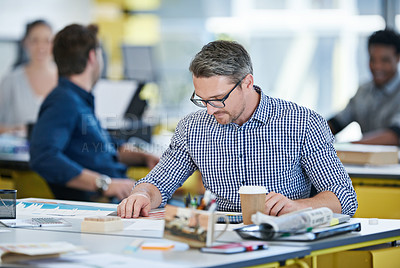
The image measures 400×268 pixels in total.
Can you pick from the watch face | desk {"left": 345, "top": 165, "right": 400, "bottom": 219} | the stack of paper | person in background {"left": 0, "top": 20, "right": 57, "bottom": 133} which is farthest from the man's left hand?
person in background {"left": 0, "top": 20, "right": 57, "bottom": 133}

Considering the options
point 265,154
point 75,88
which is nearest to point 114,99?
point 75,88

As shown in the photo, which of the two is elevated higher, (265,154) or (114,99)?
(114,99)

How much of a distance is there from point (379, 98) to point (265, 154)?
295 centimetres

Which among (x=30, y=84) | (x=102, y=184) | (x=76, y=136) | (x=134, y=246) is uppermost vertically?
(x=30, y=84)

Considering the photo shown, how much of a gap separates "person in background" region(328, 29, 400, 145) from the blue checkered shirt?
7.51 feet

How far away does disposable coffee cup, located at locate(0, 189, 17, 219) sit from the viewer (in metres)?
2.45

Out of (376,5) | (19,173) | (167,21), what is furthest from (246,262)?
(167,21)

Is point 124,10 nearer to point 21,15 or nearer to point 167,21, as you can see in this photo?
point 167,21

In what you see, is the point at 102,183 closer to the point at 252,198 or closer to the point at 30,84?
the point at 252,198

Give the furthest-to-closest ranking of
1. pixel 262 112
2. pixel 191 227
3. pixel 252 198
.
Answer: pixel 262 112
pixel 252 198
pixel 191 227

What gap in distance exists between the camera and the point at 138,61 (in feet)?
22.5

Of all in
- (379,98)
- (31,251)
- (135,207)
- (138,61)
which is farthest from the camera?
(138,61)

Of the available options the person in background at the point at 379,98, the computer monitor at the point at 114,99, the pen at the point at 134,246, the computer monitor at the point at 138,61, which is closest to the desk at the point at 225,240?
the pen at the point at 134,246

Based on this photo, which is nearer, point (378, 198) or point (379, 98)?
point (378, 198)
